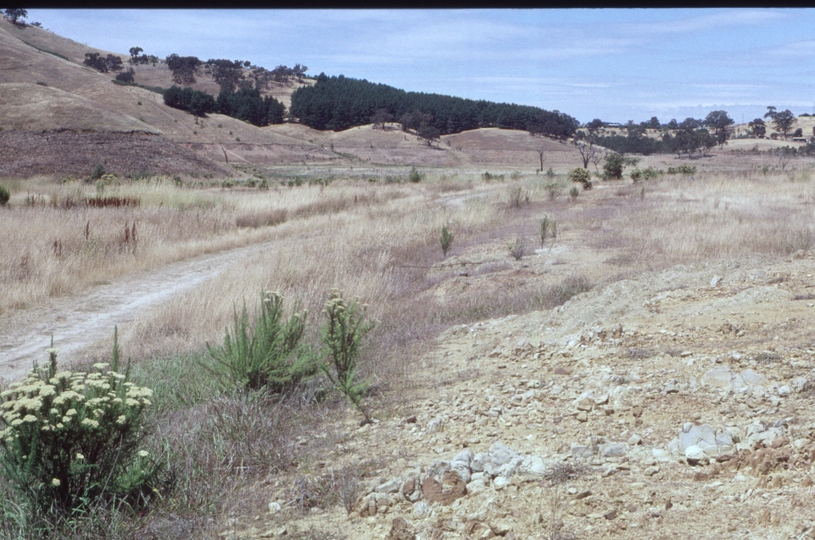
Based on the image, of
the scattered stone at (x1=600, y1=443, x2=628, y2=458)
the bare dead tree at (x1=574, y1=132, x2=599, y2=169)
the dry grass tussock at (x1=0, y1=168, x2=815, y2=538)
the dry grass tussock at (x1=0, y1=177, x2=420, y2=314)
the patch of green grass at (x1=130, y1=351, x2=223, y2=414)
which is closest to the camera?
the scattered stone at (x1=600, y1=443, x2=628, y2=458)

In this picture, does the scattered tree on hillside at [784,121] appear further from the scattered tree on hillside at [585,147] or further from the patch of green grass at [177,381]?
the patch of green grass at [177,381]

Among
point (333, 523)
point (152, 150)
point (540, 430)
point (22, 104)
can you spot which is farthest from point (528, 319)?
point (22, 104)

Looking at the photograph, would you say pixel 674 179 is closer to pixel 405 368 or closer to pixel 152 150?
pixel 405 368

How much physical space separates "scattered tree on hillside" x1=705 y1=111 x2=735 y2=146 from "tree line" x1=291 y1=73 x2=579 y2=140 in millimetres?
20518

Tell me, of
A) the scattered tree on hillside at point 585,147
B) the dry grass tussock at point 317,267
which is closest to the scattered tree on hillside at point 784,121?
the scattered tree on hillside at point 585,147

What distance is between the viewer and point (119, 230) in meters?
13.5

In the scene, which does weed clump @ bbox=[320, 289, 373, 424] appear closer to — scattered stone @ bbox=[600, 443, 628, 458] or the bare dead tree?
scattered stone @ bbox=[600, 443, 628, 458]

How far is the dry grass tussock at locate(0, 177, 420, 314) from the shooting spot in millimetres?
9938

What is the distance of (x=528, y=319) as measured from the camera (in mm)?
6883

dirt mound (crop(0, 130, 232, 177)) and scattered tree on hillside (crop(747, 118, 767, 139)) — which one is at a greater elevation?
scattered tree on hillside (crop(747, 118, 767, 139))

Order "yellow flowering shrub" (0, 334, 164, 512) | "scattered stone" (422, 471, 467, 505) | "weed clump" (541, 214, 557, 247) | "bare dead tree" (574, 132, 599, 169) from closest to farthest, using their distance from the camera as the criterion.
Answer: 1. "yellow flowering shrub" (0, 334, 164, 512)
2. "scattered stone" (422, 471, 467, 505)
3. "weed clump" (541, 214, 557, 247)
4. "bare dead tree" (574, 132, 599, 169)

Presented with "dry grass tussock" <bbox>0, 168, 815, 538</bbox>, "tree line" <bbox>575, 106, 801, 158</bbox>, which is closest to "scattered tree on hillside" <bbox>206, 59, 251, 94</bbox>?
"tree line" <bbox>575, 106, 801, 158</bbox>

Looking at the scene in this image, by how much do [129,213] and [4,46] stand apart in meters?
71.3

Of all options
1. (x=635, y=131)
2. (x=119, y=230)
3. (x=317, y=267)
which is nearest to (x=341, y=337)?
(x=317, y=267)
